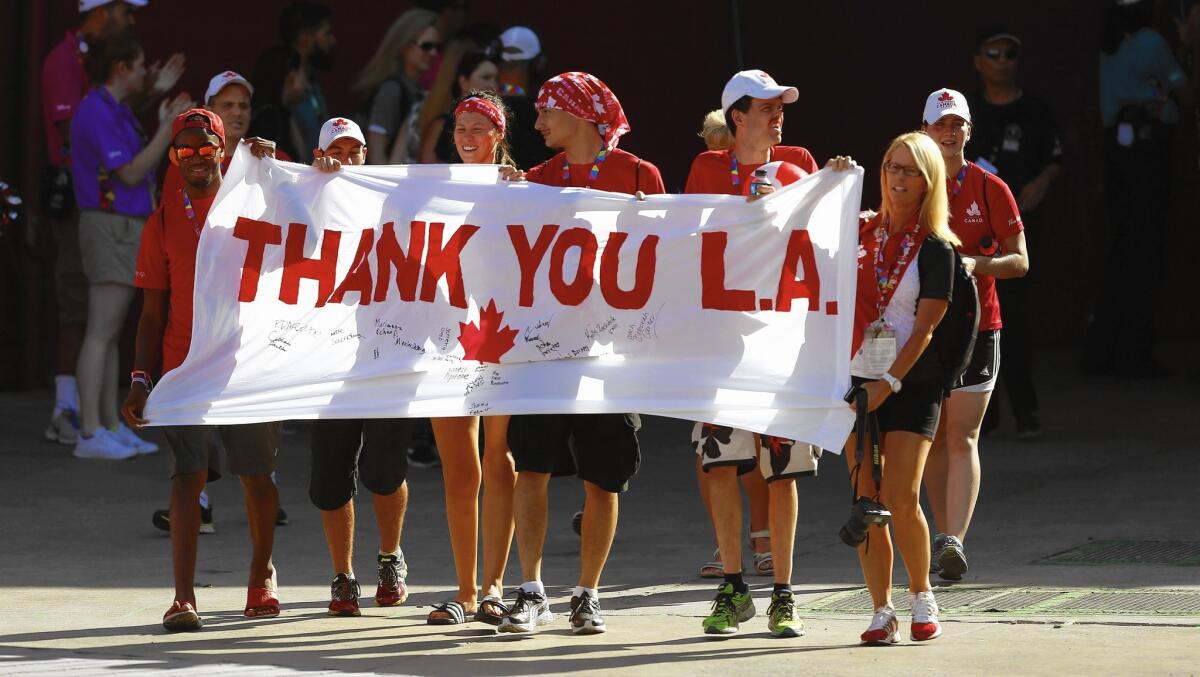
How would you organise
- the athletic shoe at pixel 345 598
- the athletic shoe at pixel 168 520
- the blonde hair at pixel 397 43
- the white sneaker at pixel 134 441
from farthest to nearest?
1. the blonde hair at pixel 397 43
2. the white sneaker at pixel 134 441
3. the athletic shoe at pixel 168 520
4. the athletic shoe at pixel 345 598

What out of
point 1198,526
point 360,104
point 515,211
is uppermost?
point 360,104

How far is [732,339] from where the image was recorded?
745 centimetres

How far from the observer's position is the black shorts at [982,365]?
852 cm

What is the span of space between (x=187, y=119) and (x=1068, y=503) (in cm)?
490

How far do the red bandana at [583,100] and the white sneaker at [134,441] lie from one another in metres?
5.33

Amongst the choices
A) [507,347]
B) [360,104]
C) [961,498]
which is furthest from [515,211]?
[360,104]

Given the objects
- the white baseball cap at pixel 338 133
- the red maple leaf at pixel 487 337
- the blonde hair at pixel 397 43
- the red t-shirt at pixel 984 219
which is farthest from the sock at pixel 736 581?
the blonde hair at pixel 397 43

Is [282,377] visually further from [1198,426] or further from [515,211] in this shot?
[1198,426]

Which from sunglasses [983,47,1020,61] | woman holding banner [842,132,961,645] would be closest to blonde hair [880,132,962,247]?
woman holding banner [842,132,961,645]

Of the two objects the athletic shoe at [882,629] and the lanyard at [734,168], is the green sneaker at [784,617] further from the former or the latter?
the lanyard at [734,168]

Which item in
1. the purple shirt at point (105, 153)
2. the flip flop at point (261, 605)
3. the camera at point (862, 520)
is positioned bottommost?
the flip flop at point (261, 605)

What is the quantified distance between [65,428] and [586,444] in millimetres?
5934

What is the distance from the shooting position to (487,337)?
758 cm

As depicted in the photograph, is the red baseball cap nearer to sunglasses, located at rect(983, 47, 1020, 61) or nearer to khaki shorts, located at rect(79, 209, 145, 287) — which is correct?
khaki shorts, located at rect(79, 209, 145, 287)
